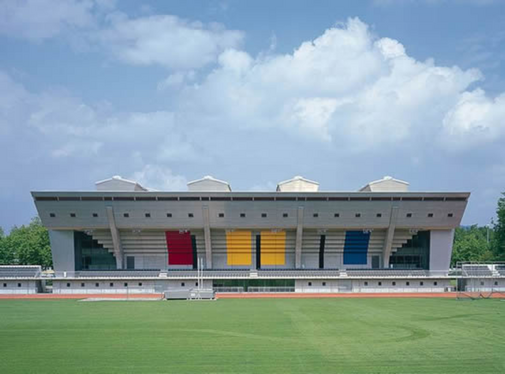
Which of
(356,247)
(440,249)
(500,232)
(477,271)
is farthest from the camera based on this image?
(500,232)

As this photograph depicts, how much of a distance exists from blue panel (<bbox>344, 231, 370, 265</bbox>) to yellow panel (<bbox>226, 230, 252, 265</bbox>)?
11.8 metres

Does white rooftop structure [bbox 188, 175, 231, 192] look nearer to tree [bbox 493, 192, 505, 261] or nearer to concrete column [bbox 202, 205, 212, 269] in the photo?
concrete column [bbox 202, 205, 212, 269]

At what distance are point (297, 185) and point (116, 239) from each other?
22074mm

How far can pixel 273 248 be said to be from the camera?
170 ft

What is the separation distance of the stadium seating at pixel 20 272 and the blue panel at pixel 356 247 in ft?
118

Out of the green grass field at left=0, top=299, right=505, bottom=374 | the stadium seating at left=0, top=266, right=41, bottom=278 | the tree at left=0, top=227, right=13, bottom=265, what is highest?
the green grass field at left=0, top=299, right=505, bottom=374

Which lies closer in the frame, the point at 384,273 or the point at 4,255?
the point at 384,273

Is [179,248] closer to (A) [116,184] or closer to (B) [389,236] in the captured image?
(A) [116,184]

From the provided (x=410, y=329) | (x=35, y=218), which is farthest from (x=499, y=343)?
(x=35, y=218)

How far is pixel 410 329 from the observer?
22953mm

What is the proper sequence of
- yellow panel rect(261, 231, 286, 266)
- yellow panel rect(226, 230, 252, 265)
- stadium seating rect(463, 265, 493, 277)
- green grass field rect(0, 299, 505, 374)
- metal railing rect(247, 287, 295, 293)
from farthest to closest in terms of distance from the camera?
yellow panel rect(261, 231, 286, 266) → yellow panel rect(226, 230, 252, 265) → stadium seating rect(463, 265, 493, 277) → metal railing rect(247, 287, 295, 293) → green grass field rect(0, 299, 505, 374)

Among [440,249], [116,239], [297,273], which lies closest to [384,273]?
[440,249]

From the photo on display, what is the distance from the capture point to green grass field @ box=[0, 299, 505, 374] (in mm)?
15875

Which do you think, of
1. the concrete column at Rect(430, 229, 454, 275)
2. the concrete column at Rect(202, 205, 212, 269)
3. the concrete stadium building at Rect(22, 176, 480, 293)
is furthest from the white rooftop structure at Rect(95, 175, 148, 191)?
the concrete column at Rect(430, 229, 454, 275)
